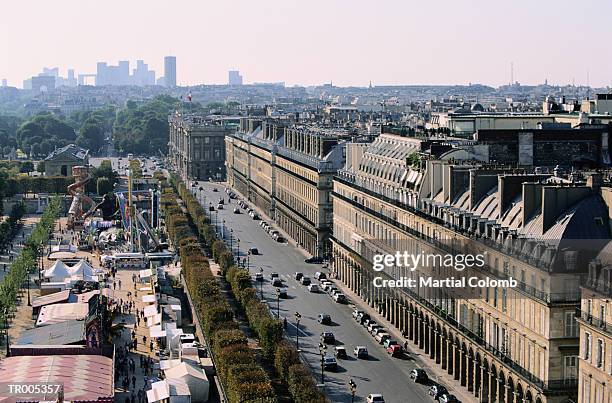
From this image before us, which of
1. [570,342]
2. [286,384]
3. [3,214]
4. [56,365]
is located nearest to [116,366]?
[56,365]

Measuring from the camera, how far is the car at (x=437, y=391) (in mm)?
66000

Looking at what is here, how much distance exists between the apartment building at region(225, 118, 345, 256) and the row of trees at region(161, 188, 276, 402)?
43.6 ft

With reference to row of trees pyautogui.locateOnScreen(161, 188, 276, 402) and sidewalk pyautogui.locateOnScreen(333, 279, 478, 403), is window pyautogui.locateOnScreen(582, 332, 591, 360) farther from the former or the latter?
row of trees pyautogui.locateOnScreen(161, 188, 276, 402)

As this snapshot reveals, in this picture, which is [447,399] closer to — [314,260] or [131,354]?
[131,354]

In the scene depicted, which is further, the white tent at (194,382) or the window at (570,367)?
the white tent at (194,382)

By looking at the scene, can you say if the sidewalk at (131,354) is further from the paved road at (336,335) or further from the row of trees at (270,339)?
the paved road at (336,335)

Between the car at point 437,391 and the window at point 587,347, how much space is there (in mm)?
14289

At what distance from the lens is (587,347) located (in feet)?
173

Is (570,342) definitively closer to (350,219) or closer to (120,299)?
(350,219)

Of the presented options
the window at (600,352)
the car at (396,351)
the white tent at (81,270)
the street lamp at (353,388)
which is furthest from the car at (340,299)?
the window at (600,352)

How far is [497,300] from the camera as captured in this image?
63.7 meters

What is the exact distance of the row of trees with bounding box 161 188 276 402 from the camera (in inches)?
2498

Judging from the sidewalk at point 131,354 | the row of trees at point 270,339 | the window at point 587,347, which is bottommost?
the sidewalk at point 131,354

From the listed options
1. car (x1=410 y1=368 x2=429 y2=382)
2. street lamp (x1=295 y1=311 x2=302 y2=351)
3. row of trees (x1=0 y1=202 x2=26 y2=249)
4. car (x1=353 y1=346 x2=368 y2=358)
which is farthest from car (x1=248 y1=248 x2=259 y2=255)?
car (x1=410 y1=368 x2=429 y2=382)
